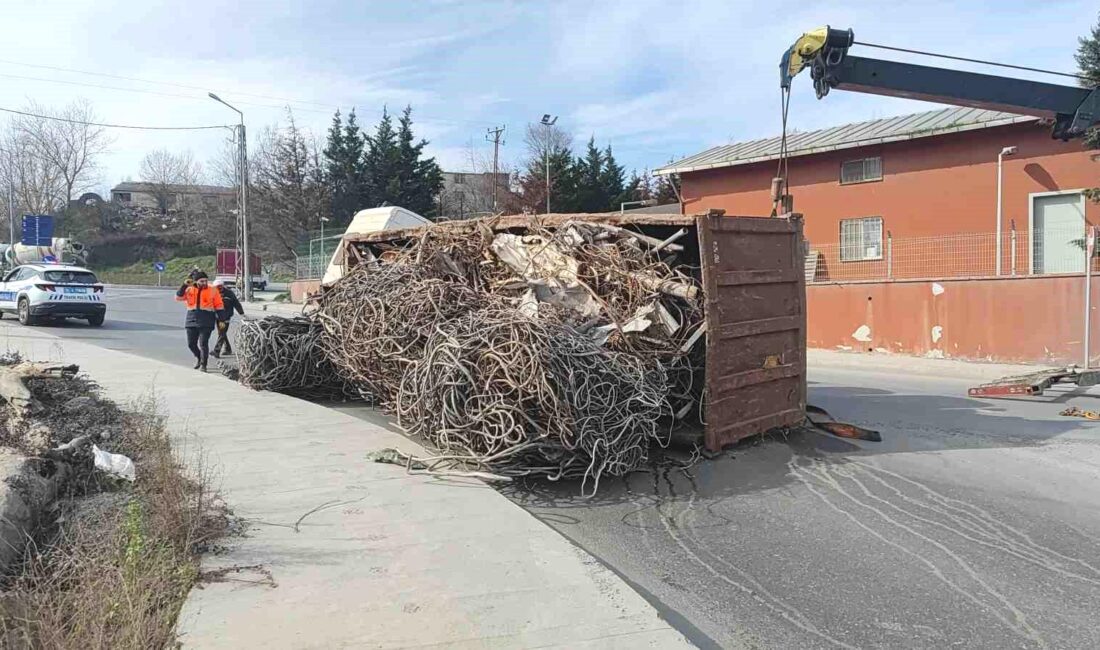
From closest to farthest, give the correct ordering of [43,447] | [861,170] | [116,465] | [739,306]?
[43,447] → [116,465] → [739,306] → [861,170]

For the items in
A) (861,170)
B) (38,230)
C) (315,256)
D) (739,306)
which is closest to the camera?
(739,306)

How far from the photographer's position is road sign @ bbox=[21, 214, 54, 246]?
38.8m

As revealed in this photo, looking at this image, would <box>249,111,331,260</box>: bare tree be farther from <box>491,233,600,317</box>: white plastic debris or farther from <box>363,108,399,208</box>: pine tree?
<box>491,233,600,317</box>: white plastic debris

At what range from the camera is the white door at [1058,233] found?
739 inches

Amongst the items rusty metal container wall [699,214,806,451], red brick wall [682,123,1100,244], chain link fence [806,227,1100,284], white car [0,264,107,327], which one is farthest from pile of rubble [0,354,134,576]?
red brick wall [682,123,1100,244]

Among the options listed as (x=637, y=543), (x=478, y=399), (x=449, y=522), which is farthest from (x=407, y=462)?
(x=637, y=543)

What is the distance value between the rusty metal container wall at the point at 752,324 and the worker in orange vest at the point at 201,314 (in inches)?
368

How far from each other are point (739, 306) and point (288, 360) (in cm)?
580

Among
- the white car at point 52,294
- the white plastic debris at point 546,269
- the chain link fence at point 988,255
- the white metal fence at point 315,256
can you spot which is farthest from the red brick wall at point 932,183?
the white metal fence at point 315,256

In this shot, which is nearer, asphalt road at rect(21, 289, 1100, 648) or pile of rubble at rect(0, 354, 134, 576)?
asphalt road at rect(21, 289, 1100, 648)

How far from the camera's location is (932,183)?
22.2 metres

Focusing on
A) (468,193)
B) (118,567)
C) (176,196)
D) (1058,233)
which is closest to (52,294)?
(118,567)

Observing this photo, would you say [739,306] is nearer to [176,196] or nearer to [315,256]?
[315,256]

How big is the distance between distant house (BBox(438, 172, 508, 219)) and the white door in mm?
35201
